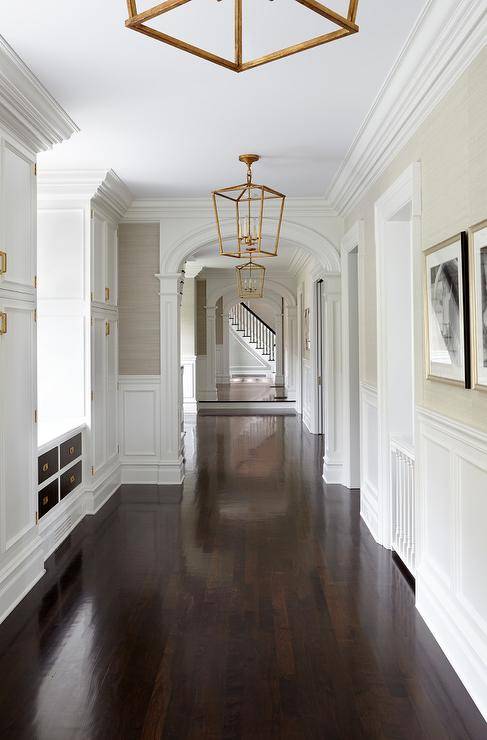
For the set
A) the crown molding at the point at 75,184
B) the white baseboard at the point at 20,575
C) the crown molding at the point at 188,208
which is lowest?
the white baseboard at the point at 20,575

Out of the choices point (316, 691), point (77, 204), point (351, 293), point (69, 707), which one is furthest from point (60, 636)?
point (351, 293)

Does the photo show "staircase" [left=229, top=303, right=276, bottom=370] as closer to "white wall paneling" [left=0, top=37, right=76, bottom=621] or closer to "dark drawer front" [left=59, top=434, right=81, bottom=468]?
"dark drawer front" [left=59, top=434, right=81, bottom=468]

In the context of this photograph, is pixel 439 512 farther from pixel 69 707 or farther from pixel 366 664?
pixel 69 707

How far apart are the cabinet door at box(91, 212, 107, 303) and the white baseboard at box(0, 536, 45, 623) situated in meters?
2.36

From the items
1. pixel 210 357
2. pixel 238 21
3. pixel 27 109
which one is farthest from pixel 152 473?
pixel 210 357

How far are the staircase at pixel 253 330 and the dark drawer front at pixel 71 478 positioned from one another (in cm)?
1418

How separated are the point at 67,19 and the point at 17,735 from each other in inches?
115

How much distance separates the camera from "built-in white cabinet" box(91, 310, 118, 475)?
17.8 feet

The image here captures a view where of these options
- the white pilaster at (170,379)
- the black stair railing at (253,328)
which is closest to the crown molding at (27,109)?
the white pilaster at (170,379)

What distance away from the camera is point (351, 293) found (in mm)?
5902

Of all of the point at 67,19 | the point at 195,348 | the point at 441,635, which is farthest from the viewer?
the point at 195,348

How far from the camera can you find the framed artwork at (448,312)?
2.65 meters

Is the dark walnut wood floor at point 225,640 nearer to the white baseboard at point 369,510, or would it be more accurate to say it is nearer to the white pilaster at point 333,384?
the white baseboard at point 369,510

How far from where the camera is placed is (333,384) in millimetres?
6621
